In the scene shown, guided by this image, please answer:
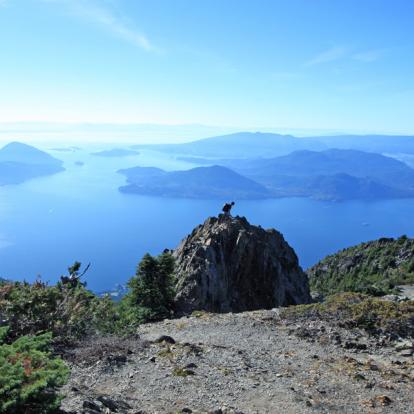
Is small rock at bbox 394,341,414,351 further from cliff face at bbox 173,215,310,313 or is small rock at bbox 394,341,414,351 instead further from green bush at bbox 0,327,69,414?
green bush at bbox 0,327,69,414

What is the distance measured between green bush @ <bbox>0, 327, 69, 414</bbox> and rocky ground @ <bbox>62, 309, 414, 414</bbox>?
5.05ft

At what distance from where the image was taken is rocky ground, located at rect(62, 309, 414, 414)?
1257 centimetres

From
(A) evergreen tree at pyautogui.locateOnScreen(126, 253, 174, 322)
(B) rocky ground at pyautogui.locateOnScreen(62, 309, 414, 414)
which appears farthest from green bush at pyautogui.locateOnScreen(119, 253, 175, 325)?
(B) rocky ground at pyautogui.locateOnScreen(62, 309, 414, 414)

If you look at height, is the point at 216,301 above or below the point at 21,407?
below

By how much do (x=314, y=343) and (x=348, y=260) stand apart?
56.1m

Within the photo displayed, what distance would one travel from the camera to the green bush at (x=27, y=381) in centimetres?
787

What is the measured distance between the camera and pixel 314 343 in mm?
19266

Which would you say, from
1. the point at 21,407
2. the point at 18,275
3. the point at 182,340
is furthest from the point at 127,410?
the point at 18,275

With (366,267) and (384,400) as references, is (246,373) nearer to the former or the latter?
(384,400)

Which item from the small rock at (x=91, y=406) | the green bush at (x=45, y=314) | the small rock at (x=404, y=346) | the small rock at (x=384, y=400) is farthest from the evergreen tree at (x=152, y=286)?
the small rock at (x=91, y=406)

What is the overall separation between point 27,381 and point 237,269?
30.7 metres

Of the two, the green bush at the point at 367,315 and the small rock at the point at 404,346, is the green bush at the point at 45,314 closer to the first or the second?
the green bush at the point at 367,315

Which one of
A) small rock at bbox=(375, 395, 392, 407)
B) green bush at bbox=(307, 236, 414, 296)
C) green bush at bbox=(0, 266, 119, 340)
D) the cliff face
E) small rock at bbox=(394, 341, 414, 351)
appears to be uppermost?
green bush at bbox=(0, 266, 119, 340)

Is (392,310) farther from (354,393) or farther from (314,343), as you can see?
(354,393)
